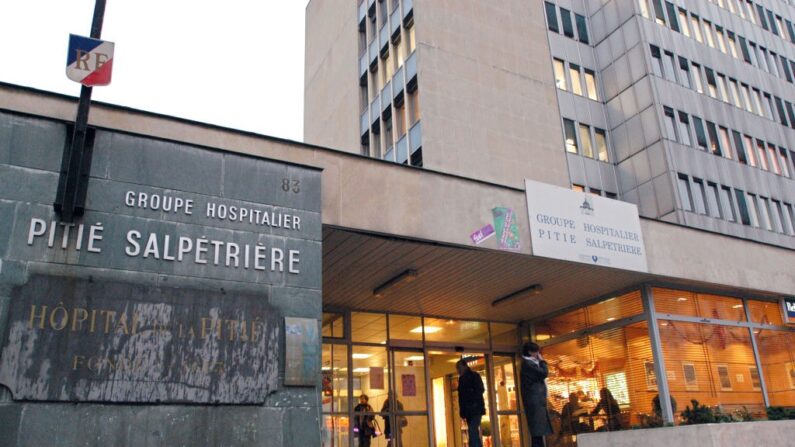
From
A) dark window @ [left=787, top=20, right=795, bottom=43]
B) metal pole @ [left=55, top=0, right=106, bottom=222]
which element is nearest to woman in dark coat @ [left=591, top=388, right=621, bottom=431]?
metal pole @ [left=55, top=0, right=106, bottom=222]

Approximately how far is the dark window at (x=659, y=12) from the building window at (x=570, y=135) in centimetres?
738

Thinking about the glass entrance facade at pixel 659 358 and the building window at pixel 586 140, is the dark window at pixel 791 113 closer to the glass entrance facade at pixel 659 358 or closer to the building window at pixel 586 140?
the building window at pixel 586 140

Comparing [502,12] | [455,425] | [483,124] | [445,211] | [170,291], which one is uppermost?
[502,12]

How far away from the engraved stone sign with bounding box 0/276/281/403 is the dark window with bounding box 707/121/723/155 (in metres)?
24.6

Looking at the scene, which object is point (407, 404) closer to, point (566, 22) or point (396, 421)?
point (396, 421)

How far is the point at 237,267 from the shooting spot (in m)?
10.4

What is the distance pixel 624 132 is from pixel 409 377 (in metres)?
16.2

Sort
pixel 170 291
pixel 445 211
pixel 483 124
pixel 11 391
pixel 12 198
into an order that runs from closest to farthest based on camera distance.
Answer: pixel 11 391 < pixel 12 198 < pixel 170 291 < pixel 445 211 < pixel 483 124

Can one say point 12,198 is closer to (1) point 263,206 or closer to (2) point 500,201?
(1) point 263,206

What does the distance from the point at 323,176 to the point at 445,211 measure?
2612 mm

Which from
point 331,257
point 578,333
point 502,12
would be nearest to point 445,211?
point 331,257

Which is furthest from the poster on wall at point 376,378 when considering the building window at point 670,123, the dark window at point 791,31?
the dark window at point 791,31

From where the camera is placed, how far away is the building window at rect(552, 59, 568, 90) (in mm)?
28219

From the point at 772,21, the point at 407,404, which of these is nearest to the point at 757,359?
the point at 407,404
